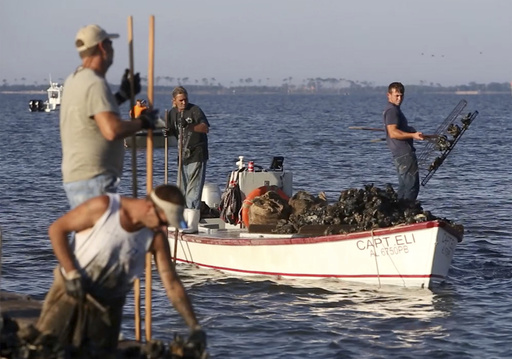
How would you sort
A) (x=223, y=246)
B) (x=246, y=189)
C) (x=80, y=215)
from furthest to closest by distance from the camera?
(x=246, y=189) → (x=223, y=246) → (x=80, y=215)

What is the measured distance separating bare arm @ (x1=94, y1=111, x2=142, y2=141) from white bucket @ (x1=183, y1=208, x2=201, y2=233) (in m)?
8.73

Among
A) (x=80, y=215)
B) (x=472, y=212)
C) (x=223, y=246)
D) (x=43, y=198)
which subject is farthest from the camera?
(x=43, y=198)

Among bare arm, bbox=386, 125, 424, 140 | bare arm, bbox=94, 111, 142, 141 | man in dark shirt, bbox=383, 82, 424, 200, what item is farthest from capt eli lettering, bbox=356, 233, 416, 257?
bare arm, bbox=94, 111, 142, 141

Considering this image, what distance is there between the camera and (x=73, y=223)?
26.2 ft

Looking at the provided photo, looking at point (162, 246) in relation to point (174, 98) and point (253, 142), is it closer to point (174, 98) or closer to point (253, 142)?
point (174, 98)

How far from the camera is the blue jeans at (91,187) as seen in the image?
8547mm

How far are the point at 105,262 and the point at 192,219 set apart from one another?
29.7 ft

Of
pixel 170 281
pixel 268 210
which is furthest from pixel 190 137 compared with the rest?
pixel 170 281

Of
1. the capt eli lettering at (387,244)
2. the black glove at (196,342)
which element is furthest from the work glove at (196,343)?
the capt eli lettering at (387,244)

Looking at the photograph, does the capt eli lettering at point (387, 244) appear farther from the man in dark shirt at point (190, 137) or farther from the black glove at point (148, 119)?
the black glove at point (148, 119)

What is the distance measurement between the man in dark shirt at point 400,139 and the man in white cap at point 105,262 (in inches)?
307

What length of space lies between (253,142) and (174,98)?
4467 centimetres

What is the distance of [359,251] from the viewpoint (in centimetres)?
1543

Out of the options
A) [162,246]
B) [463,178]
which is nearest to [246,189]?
[162,246]
